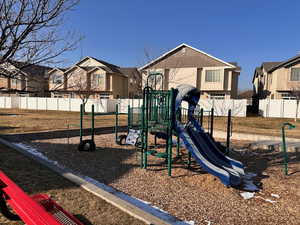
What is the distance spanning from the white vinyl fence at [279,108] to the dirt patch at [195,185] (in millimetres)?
15912

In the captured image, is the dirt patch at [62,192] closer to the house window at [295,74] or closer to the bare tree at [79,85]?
the bare tree at [79,85]

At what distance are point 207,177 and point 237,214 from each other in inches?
58.2

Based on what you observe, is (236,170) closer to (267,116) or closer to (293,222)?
(293,222)

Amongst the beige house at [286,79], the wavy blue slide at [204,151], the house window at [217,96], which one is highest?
the beige house at [286,79]

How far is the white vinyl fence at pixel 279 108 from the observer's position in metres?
19.3

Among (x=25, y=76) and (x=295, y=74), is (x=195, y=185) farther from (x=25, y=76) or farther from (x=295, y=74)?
(x=295, y=74)

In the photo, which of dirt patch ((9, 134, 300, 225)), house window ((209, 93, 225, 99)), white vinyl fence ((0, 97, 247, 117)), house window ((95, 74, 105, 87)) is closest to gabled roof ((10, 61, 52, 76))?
dirt patch ((9, 134, 300, 225))

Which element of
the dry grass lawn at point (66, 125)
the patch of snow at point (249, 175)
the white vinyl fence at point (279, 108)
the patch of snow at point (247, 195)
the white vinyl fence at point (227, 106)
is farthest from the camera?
the white vinyl fence at point (227, 106)

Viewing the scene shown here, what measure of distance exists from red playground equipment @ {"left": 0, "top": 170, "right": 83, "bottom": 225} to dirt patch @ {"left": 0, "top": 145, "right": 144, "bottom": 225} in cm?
26

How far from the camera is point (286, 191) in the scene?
12.5 feet

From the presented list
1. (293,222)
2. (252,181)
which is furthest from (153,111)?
(293,222)

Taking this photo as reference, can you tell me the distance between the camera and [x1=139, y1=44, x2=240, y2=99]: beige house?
23.2 metres

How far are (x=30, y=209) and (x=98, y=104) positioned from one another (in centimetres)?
2405

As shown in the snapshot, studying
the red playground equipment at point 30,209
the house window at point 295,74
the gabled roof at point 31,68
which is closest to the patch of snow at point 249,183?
the red playground equipment at point 30,209
